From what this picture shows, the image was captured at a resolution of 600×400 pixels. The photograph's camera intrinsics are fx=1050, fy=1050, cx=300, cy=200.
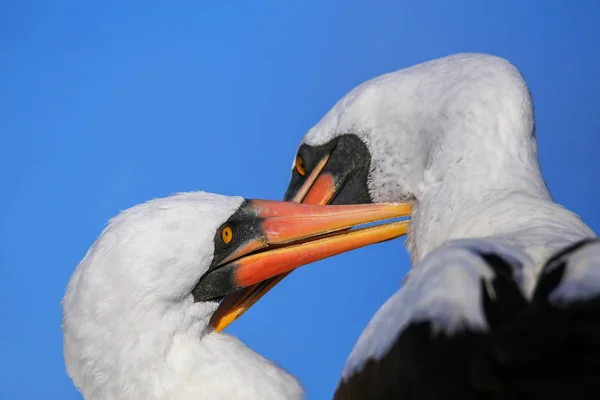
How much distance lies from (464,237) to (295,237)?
3.34 ft

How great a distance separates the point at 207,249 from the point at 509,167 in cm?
114

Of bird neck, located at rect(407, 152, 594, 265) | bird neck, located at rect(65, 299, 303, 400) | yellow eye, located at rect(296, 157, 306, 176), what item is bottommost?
bird neck, located at rect(65, 299, 303, 400)

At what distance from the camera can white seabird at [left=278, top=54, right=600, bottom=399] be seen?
2225 millimetres

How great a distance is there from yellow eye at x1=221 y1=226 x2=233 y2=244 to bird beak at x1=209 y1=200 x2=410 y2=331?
0.06 metres

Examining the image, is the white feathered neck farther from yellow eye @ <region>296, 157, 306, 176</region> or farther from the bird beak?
yellow eye @ <region>296, 157, 306, 176</region>

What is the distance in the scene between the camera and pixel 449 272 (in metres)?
2.45

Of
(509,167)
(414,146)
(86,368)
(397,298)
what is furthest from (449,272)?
(86,368)

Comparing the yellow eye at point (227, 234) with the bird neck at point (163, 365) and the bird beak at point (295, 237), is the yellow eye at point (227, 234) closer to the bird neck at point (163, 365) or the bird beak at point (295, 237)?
the bird beak at point (295, 237)

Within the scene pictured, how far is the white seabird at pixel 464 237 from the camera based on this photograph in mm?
2225

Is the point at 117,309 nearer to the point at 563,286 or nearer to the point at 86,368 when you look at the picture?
the point at 86,368

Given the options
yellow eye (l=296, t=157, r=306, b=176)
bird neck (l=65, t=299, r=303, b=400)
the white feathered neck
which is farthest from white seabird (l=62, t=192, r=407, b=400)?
yellow eye (l=296, t=157, r=306, b=176)

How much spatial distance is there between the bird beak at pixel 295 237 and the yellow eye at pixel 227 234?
6 centimetres

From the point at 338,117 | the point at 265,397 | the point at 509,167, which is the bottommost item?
the point at 265,397

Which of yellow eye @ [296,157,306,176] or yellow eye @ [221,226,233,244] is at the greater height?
yellow eye @ [296,157,306,176]
